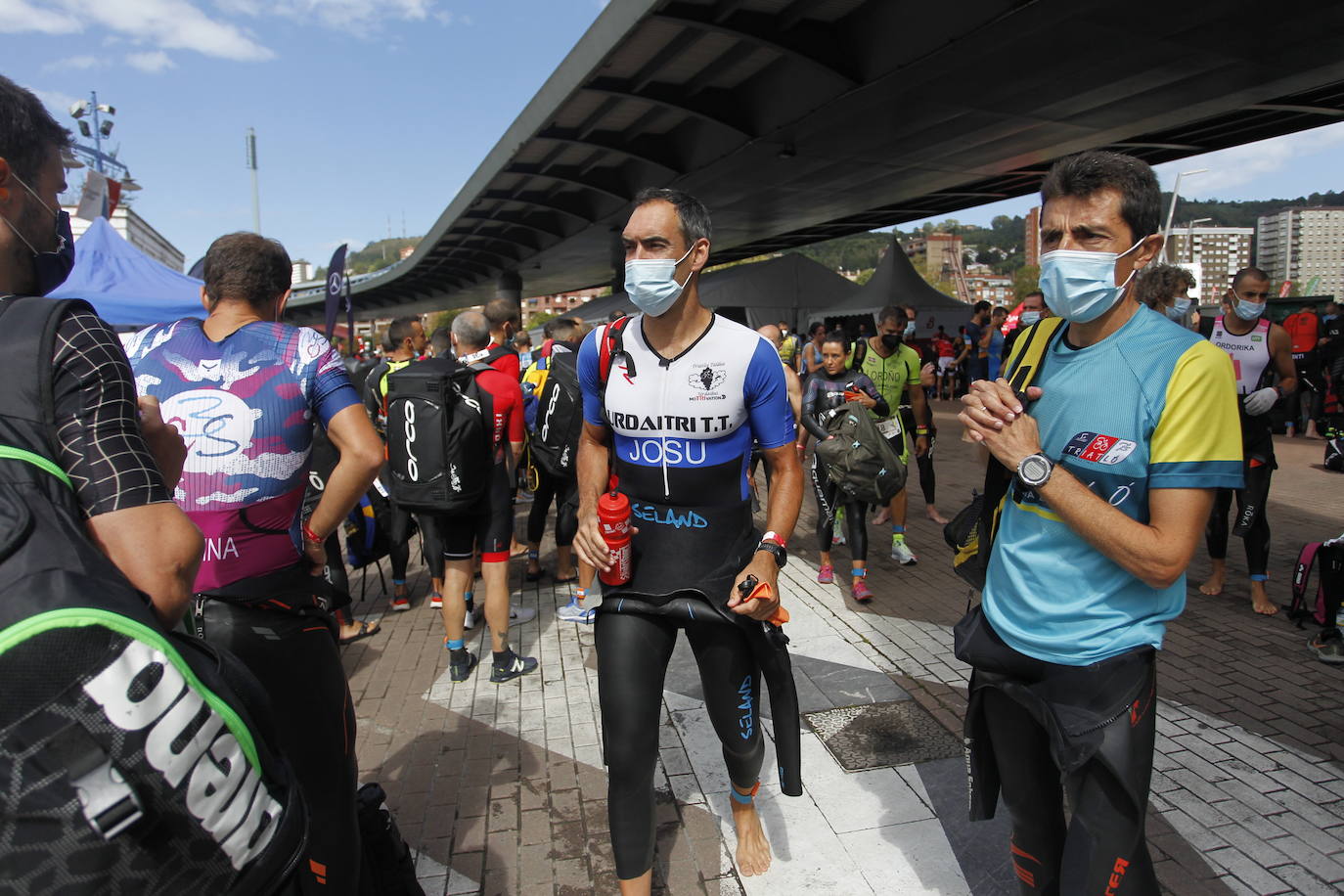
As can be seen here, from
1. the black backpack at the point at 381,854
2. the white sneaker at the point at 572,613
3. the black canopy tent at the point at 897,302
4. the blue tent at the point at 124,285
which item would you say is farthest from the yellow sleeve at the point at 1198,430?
the black canopy tent at the point at 897,302

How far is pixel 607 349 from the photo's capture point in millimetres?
2758

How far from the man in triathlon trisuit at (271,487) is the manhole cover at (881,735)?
2.24 metres

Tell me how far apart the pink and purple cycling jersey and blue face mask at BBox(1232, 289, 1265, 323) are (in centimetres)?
570

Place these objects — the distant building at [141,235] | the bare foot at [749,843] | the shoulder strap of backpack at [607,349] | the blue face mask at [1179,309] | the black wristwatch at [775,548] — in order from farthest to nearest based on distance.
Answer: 1. the distant building at [141,235]
2. the blue face mask at [1179,309]
3. the bare foot at [749,843]
4. the shoulder strap of backpack at [607,349]
5. the black wristwatch at [775,548]

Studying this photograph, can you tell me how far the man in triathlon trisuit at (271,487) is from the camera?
2.17 metres

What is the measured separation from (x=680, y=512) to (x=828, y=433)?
3472mm

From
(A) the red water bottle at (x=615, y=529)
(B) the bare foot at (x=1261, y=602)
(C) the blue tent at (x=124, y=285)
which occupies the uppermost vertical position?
(C) the blue tent at (x=124, y=285)

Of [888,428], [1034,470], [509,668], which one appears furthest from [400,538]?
[1034,470]

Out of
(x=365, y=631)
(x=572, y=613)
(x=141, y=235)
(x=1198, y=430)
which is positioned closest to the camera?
(x=1198, y=430)

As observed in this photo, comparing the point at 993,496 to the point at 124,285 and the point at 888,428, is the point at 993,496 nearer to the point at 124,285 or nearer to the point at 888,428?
the point at 888,428

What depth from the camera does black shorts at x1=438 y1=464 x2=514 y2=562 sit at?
4750 mm

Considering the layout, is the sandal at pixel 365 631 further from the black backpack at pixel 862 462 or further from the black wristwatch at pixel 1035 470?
the black wristwatch at pixel 1035 470

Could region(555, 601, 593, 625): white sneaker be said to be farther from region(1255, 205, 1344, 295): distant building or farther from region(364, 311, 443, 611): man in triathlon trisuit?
region(1255, 205, 1344, 295): distant building

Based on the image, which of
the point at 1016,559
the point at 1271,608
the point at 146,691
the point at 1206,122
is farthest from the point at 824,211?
the point at 146,691
